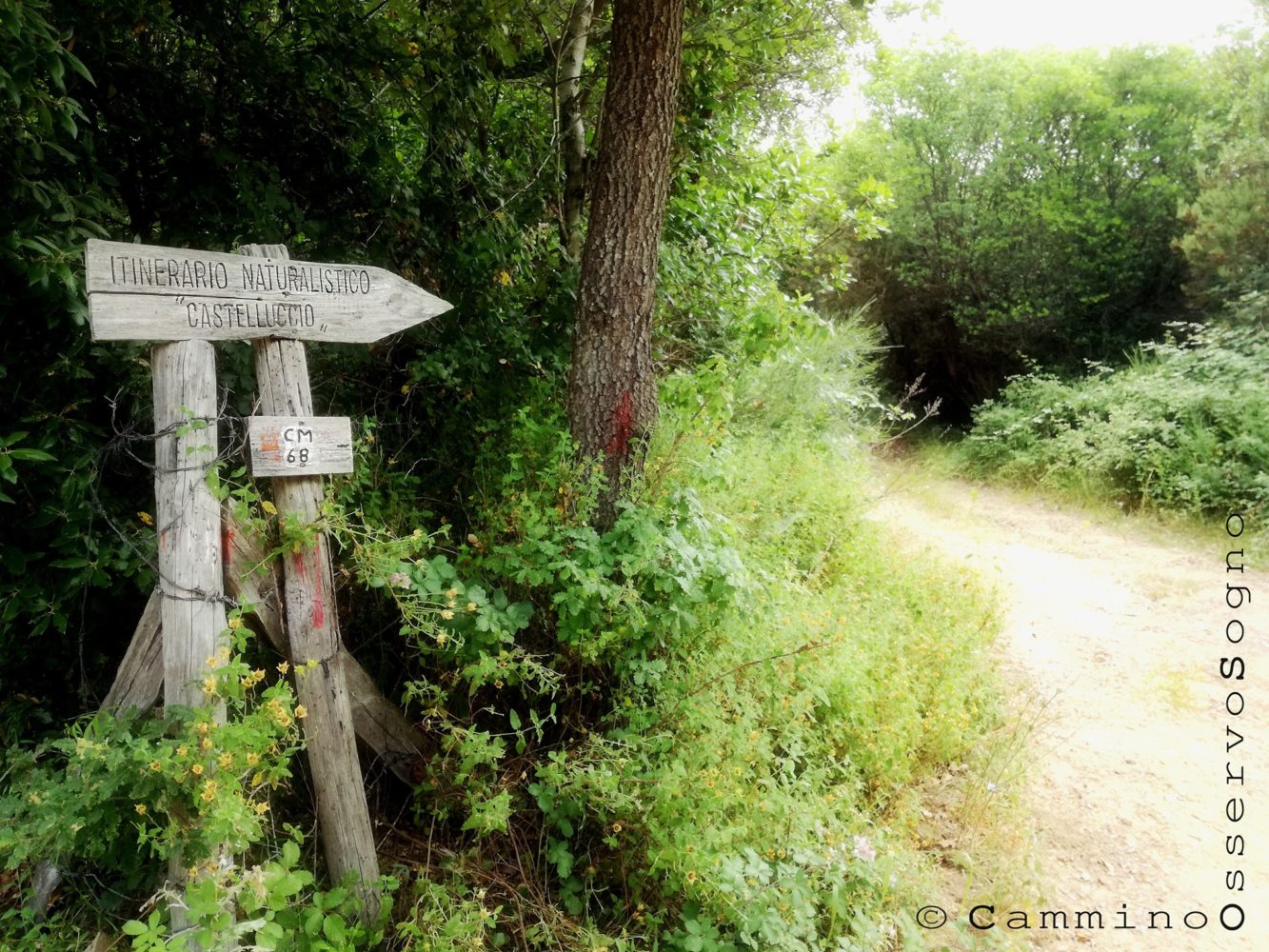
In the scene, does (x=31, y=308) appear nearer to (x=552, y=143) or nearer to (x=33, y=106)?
(x=33, y=106)

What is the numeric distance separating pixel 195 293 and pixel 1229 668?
20.6 feet

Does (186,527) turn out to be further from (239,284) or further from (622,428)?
(622,428)

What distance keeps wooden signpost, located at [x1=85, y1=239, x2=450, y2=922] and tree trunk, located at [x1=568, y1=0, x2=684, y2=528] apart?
935mm

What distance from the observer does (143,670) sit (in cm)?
225

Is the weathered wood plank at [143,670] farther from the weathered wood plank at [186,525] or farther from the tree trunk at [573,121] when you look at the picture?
the tree trunk at [573,121]

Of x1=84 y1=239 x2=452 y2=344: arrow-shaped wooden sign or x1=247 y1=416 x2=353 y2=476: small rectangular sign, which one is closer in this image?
x1=84 y1=239 x2=452 y2=344: arrow-shaped wooden sign

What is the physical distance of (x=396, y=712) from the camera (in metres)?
2.87

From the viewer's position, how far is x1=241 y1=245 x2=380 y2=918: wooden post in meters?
2.35

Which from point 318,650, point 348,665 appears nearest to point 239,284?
point 318,650

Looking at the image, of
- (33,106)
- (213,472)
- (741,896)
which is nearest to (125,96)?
(33,106)

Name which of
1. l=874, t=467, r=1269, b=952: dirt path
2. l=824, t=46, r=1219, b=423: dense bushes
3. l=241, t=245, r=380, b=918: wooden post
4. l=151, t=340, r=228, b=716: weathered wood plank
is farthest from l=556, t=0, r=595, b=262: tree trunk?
l=824, t=46, r=1219, b=423: dense bushes

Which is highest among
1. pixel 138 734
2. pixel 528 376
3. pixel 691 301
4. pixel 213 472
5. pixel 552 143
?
pixel 552 143

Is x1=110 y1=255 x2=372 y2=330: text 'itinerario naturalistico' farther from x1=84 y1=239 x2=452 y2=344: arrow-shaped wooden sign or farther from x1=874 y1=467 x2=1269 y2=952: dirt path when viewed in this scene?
x1=874 y1=467 x2=1269 y2=952: dirt path

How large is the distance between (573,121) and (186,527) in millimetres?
3303
